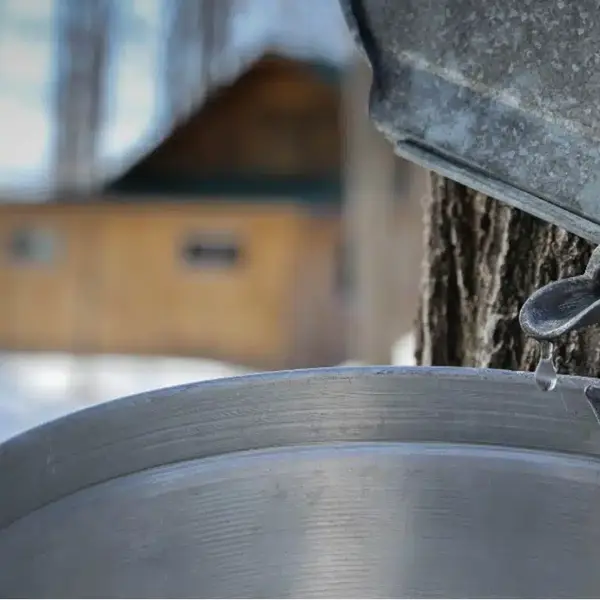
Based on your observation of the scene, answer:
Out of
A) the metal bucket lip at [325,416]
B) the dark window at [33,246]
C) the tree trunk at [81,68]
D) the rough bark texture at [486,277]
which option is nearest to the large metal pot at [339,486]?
the metal bucket lip at [325,416]

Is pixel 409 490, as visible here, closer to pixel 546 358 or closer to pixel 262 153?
pixel 546 358

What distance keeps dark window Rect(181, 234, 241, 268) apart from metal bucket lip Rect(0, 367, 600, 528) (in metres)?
2.81

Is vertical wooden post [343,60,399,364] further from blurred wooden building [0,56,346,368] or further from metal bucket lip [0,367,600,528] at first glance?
metal bucket lip [0,367,600,528]

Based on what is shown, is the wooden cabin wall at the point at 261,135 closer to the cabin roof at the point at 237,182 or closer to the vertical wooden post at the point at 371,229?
the cabin roof at the point at 237,182

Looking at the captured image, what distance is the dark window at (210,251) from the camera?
326 cm

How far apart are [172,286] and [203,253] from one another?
16 cm

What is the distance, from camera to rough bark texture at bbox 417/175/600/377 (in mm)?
558

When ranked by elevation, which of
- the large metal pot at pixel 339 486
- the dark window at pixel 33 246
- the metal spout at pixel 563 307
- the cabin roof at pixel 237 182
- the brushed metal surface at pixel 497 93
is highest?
the cabin roof at pixel 237 182

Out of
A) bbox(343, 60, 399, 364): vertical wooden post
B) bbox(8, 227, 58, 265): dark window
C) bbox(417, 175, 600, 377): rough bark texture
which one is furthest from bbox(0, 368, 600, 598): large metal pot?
bbox(8, 227, 58, 265): dark window

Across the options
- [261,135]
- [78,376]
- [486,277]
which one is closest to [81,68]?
[261,135]

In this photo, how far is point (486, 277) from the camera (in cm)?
→ 62

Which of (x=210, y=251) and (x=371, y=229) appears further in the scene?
(x=210, y=251)

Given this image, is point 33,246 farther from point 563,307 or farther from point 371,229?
point 563,307

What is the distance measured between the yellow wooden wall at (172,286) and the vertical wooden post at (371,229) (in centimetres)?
81
